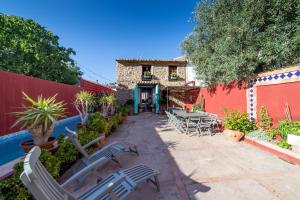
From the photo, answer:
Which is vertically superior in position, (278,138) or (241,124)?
(241,124)

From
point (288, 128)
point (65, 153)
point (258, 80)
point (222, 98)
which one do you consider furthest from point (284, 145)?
point (65, 153)

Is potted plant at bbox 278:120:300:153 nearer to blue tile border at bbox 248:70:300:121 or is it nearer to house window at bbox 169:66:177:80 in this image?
blue tile border at bbox 248:70:300:121

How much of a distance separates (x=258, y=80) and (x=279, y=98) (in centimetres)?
124

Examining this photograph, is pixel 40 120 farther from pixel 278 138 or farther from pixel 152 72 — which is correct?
pixel 152 72

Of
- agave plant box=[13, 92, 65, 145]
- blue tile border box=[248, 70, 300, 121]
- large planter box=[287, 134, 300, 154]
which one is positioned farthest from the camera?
blue tile border box=[248, 70, 300, 121]

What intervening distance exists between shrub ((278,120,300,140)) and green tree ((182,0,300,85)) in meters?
2.37

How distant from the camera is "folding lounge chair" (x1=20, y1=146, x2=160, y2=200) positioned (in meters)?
1.42

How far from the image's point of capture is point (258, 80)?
Answer: 6547 millimetres

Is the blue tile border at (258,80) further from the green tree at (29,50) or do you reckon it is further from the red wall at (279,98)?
the green tree at (29,50)

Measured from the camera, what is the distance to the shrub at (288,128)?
4628 mm

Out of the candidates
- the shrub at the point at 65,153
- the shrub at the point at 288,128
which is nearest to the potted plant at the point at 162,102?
the shrub at the point at 288,128

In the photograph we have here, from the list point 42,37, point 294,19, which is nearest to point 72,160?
point 294,19

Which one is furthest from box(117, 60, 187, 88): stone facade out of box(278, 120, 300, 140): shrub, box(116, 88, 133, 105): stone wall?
box(278, 120, 300, 140): shrub

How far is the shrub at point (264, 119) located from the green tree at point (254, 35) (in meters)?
1.59
